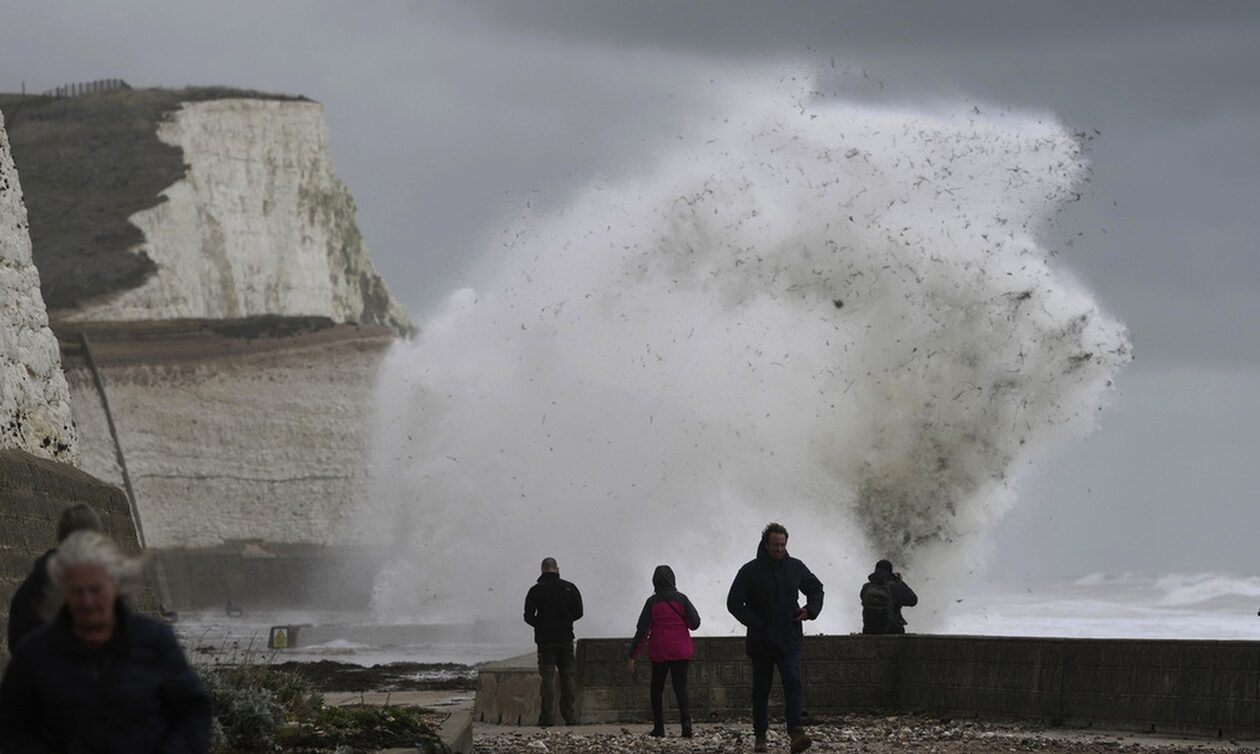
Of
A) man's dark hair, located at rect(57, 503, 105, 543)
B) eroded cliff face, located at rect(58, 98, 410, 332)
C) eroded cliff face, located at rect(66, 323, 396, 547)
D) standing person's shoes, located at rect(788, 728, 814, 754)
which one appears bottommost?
standing person's shoes, located at rect(788, 728, 814, 754)

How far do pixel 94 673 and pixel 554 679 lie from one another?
488 inches

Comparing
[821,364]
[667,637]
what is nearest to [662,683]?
[667,637]

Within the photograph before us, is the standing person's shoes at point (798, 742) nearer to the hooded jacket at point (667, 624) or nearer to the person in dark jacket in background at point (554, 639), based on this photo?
the hooded jacket at point (667, 624)

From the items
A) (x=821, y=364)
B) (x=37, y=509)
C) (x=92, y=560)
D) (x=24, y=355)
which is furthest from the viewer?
(x=821, y=364)

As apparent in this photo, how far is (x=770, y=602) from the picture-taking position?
13156mm

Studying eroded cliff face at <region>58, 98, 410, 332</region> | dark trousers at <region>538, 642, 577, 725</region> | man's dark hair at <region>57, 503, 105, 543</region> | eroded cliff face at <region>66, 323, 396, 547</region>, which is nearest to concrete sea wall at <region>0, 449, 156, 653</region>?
dark trousers at <region>538, 642, 577, 725</region>

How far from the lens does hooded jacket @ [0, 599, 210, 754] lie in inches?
185

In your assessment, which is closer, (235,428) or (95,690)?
(95,690)

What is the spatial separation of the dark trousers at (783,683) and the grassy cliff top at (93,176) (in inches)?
2876

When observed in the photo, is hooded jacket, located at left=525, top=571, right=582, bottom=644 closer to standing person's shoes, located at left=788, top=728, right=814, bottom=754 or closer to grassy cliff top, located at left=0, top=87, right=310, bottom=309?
standing person's shoes, located at left=788, top=728, right=814, bottom=754

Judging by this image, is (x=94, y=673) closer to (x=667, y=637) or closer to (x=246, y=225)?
(x=667, y=637)

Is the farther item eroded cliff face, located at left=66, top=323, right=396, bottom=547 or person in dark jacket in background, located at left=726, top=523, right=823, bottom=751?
eroded cliff face, located at left=66, top=323, right=396, bottom=547

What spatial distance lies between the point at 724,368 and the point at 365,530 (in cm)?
4117

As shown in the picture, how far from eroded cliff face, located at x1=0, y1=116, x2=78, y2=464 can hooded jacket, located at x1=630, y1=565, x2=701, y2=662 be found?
432 centimetres
